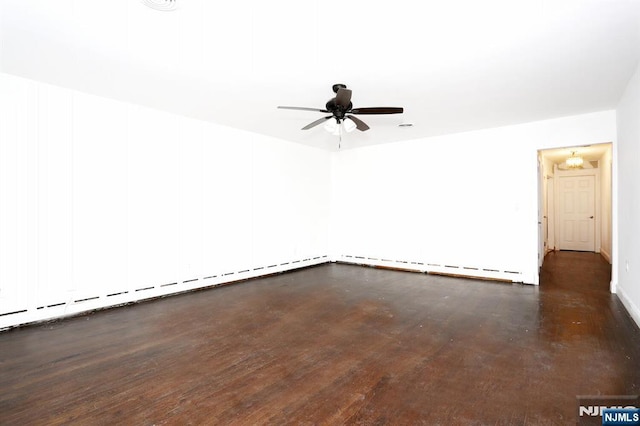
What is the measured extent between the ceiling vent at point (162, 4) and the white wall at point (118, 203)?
7.79 feet

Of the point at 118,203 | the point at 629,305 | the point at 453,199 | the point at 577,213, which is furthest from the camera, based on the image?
the point at 577,213

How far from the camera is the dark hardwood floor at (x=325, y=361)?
198 cm

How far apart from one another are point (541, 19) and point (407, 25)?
98cm

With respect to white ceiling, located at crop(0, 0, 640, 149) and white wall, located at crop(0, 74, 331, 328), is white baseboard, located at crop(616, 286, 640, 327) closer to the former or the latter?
white ceiling, located at crop(0, 0, 640, 149)

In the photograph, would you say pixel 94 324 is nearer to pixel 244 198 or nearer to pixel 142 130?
pixel 142 130

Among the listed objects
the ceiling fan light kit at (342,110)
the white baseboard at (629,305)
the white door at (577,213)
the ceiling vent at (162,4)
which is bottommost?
the white baseboard at (629,305)

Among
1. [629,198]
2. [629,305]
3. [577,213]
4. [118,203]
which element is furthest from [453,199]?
[577,213]

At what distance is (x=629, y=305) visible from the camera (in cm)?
369

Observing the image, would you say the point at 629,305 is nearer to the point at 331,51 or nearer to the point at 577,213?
the point at 331,51

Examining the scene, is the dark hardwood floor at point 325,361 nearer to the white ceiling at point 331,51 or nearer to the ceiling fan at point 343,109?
the ceiling fan at point 343,109

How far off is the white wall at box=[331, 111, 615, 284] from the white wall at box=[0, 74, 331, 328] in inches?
75.7

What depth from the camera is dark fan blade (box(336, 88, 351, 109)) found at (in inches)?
120

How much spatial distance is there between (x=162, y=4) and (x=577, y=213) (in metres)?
10.8

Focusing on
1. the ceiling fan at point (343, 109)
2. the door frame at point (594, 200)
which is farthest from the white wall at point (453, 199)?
the door frame at point (594, 200)
